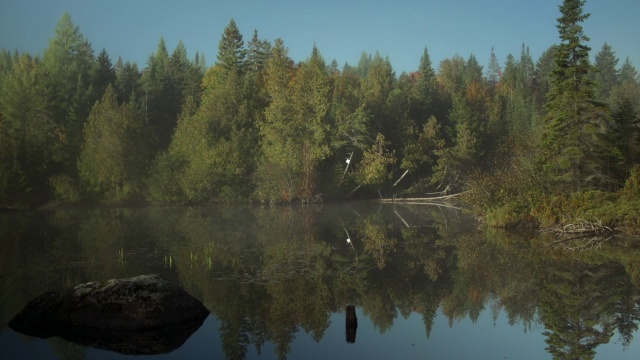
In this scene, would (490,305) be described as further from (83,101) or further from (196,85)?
(196,85)

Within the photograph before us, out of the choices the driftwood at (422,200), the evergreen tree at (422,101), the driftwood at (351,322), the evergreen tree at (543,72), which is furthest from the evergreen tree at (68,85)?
the evergreen tree at (543,72)

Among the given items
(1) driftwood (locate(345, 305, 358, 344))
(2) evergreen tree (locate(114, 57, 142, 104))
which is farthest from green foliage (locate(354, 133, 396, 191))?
(1) driftwood (locate(345, 305, 358, 344))

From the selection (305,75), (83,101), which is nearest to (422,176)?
(305,75)

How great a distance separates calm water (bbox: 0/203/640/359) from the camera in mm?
11375

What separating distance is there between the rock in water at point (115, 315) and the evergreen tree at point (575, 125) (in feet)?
75.2

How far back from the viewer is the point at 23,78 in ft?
177

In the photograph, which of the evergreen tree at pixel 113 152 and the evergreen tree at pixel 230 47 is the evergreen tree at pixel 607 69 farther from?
the evergreen tree at pixel 113 152

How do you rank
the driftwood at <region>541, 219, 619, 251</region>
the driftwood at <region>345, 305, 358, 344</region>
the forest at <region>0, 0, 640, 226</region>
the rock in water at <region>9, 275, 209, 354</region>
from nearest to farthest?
the driftwood at <region>345, 305, 358, 344</region>
the rock in water at <region>9, 275, 209, 354</region>
the driftwood at <region>541, 219, 619, 251</region>
the forest at <region>0, 0, 640, 226</region>

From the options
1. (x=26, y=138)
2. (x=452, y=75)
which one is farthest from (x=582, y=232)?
(x=452, y=75)

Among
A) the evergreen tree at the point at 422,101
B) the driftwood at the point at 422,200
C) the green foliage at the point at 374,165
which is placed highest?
the evergreen tree at the point at 422,101

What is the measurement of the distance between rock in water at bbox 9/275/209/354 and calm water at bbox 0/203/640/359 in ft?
1.51

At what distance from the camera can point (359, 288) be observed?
16.0 meters

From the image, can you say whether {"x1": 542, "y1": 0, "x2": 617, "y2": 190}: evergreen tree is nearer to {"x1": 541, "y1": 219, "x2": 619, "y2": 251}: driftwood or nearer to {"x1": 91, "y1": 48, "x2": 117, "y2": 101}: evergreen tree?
{"x1": 541, "y1": 219, "x2": 619, "y2": 251}: driftwood

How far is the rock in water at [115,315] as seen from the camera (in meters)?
11.8
